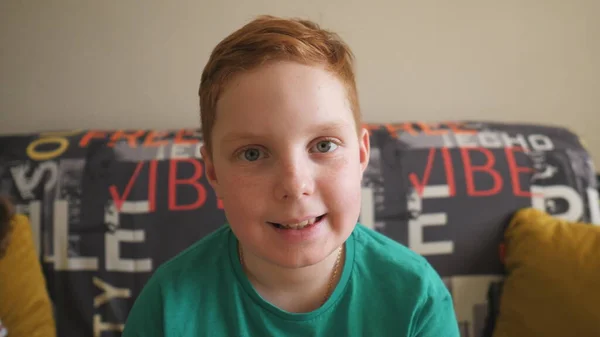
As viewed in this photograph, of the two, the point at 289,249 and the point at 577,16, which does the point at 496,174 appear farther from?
the point at 289,249

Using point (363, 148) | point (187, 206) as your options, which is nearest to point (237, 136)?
point (363, 148)

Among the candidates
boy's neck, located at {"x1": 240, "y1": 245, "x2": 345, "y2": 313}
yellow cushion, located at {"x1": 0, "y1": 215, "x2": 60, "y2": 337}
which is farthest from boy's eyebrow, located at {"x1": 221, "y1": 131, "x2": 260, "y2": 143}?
yellow cushion, located at {"x1": 0, "y1": 215, "x2": 60, "y2": 337}

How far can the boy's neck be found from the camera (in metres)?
0.81

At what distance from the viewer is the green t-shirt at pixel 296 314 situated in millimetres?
797

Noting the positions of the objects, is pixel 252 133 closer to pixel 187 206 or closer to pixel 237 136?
pixel 237 136

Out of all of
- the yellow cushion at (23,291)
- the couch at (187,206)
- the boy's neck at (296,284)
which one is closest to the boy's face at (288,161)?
the boy's neck at (296,284)

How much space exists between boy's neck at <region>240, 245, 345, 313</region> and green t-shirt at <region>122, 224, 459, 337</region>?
0.02 m

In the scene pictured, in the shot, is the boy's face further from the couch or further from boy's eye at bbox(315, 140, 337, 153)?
the couch

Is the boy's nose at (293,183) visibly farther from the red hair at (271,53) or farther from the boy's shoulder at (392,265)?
the boy's shoulder at (392,265)

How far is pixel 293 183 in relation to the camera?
64cm

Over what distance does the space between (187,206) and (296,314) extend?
524mm

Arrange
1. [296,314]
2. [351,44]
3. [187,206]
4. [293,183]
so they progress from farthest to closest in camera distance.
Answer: [351,44]
[187,206]
[296,314]
[293,183]

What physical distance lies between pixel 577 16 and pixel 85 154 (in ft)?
4.88

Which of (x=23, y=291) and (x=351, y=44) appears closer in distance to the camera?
(x=23, y=291)
